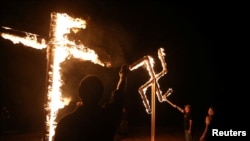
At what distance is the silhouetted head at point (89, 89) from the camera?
3.22 metres

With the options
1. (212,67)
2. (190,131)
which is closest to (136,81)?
(212,67)

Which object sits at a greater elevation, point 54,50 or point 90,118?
point 54,50

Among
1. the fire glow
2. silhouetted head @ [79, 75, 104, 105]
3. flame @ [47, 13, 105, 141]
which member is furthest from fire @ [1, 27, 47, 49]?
silhouetted head @ [79, 75, 104, 105]

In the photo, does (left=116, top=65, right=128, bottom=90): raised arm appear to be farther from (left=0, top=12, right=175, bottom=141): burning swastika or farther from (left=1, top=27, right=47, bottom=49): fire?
(left=1, top=27, right=47, bottom=49): fire

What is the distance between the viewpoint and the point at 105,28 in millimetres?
19812

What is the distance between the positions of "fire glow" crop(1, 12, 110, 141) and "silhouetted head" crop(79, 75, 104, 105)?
162 centimetres

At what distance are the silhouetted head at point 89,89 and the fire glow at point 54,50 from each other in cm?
162

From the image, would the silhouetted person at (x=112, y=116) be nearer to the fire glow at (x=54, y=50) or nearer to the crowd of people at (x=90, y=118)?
the crowd of people at (x=90, y=118)

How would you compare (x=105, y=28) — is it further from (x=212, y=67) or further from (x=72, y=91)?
(x=212, y=67)

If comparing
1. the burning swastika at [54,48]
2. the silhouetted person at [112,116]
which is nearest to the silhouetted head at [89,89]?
the silhouetted person at [112,116]

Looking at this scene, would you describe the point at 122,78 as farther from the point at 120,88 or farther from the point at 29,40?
the point at 29,40

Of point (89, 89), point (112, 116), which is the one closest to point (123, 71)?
point (112, 116)

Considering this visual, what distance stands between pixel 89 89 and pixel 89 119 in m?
0.27

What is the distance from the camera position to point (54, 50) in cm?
497
